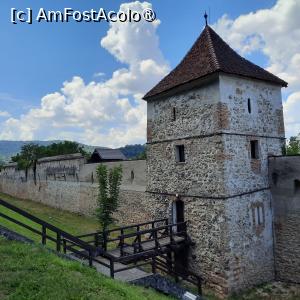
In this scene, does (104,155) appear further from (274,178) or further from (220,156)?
(220,156)

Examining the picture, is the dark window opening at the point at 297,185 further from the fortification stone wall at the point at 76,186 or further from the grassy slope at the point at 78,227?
the fortification stone wall at the point at 76,186

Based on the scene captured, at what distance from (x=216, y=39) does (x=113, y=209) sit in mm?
8779

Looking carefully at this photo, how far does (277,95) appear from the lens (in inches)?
561

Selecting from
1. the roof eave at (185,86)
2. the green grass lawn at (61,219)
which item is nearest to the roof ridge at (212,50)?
the roof eave at (185,86)

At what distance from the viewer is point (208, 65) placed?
1252 centimetres

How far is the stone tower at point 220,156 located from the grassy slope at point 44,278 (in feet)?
19.5

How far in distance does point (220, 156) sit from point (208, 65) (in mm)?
3535

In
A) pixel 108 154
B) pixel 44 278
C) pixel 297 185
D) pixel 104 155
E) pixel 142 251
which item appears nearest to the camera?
pixel 44 278

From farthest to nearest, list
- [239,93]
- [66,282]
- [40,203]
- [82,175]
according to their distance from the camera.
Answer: [40,203] → [82,175] → [239,93] → [66,282]

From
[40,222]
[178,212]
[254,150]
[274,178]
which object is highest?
[254,150]

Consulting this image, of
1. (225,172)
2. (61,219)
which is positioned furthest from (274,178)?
(61,219)

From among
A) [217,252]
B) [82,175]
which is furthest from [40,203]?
[217,252]

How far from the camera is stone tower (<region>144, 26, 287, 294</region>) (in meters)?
11.9

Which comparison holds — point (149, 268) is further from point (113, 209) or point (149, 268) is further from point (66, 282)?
point (66, 282)
